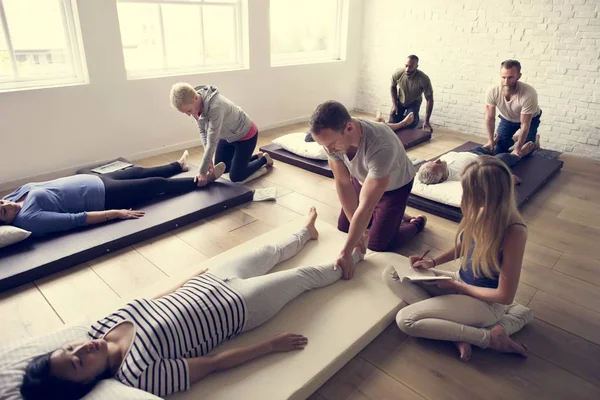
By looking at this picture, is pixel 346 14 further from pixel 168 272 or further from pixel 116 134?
pixel 168 272

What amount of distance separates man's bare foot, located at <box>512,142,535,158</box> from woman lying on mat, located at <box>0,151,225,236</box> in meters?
3.20

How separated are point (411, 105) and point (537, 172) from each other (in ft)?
6.36

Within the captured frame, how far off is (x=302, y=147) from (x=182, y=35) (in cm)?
190

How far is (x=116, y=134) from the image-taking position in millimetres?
4254

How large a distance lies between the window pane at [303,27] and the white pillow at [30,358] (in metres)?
4.87

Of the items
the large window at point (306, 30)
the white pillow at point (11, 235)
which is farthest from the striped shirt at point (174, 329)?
the large window at point (306, 30)

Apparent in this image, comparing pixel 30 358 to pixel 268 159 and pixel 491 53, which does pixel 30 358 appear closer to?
pixel 268 159

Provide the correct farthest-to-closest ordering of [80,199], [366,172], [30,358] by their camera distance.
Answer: [80,199], [366,172], [30,358]

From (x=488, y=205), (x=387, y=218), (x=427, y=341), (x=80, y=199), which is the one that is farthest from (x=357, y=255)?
(x=80, y=199)

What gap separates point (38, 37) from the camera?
372cm

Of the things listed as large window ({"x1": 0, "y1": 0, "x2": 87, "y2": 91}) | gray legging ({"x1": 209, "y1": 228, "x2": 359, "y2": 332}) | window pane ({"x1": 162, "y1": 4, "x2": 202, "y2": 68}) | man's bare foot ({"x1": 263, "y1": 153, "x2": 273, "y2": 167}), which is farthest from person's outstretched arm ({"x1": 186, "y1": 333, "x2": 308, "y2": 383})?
window pane ({"x1": 162, "y1": 4, "x2": 202, "y2": 68})

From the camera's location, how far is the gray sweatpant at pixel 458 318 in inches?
75.7

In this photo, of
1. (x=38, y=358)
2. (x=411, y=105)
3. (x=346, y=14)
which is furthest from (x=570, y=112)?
(x=38, y=358)

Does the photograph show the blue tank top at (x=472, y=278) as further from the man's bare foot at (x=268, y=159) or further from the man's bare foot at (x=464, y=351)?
the man's bare foot at (x=268, y=159)
